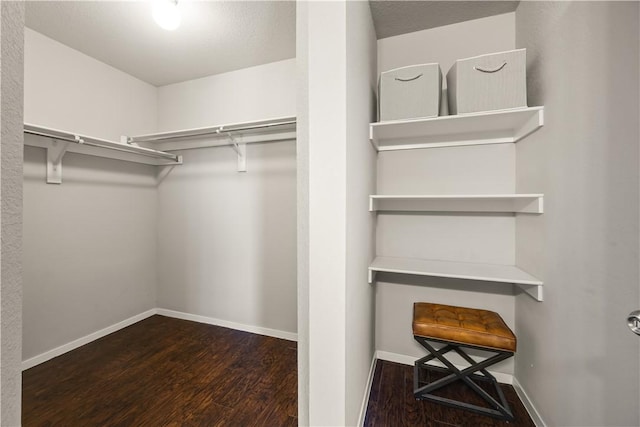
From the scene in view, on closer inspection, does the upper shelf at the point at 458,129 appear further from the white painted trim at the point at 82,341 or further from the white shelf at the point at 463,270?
the white painted trim at the point at 82,341

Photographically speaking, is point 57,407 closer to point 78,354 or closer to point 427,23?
point 78,354

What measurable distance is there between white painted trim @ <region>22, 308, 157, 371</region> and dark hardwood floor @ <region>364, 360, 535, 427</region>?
2.43m

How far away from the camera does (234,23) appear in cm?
194

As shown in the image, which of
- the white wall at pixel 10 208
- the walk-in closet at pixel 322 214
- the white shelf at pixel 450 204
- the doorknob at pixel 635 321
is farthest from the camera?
the white shelf at pixel 450 204

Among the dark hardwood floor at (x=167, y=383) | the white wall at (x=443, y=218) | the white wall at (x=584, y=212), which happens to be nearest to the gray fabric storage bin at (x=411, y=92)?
the white wall at (x=443, y=218)

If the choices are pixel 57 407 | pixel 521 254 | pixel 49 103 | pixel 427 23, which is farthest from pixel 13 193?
pixel 49 103

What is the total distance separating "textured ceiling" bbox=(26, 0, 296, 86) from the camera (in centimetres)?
179

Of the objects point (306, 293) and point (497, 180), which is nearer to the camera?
point (306, 293)

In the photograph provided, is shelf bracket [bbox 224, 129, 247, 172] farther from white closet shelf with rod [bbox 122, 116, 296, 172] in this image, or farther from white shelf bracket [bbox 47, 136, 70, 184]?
white shelf bracket [bbox 47, 136, 70, 184]

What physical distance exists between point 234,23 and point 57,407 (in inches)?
108

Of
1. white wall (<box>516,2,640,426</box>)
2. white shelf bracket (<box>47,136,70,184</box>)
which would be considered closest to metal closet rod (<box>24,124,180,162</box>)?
white shelf bracket (<box>47,136,70,184</box>)

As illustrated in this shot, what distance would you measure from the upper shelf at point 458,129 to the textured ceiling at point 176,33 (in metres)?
1.06

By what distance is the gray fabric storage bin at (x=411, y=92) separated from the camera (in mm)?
1550

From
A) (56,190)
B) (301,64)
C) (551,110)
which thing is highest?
(301,64)
